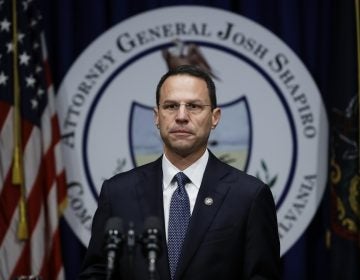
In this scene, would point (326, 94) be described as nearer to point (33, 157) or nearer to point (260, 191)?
point (33, 157)

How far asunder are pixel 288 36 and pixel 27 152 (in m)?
1.79

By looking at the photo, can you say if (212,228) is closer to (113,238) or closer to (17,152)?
(113,238)

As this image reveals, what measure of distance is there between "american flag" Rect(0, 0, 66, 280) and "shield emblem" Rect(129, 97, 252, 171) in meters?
0.49

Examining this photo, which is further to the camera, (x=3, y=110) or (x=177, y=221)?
(x=3, y=110)

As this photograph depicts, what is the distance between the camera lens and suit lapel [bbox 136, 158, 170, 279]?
90.1 inches

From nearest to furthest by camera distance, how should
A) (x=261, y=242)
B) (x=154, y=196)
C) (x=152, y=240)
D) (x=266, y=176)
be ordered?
(x=152, y=240), (x=261, y=242), (x=154, y=196), (x=266, y=176)

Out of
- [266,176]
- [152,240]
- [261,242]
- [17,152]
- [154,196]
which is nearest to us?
[152,240]

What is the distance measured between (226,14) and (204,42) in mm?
227

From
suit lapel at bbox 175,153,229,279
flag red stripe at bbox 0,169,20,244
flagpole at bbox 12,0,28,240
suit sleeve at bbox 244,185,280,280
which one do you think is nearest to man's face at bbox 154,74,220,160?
suit lapel at bbox 175,153,229,279

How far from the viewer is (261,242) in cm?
232

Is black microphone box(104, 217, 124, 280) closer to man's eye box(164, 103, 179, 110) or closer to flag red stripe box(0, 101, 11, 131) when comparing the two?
man's eye box(164, 103, 179, 110)

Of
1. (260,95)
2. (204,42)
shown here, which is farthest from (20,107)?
(260,95)

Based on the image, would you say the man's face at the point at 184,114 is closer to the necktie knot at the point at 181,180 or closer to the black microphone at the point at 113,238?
the necktie knot at the point at 181,180

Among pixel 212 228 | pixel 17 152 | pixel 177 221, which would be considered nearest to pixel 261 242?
pixel 212 228
